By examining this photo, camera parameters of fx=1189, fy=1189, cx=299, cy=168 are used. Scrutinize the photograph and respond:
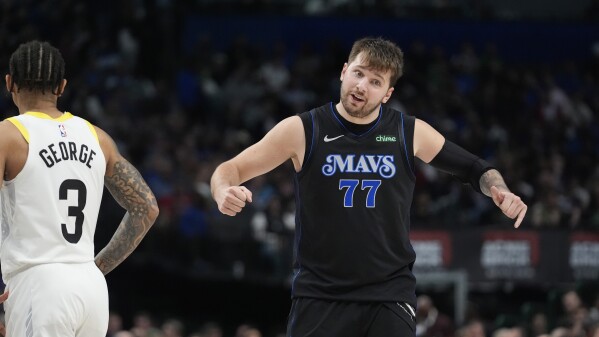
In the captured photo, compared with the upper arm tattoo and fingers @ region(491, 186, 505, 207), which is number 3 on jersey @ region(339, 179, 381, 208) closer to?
fingers @ region(491, 186, 505, 207)

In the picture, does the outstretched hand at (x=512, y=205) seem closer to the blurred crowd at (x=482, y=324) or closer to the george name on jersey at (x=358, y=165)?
the george name on jersey at (x=358, y=165)

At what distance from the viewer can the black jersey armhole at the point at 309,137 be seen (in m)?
6.67

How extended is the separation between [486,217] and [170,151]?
18.0 feet

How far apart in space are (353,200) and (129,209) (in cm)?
126

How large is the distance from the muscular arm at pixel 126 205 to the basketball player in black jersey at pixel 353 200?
407 mm

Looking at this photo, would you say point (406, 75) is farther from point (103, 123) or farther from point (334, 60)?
point (103, 123)

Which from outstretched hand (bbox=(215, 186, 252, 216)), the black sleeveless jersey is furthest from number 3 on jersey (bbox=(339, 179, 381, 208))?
outstretched hand (bbox=(215, 186, 252, 216))

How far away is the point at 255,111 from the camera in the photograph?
21.6 metres

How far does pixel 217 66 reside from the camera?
73.6 feet

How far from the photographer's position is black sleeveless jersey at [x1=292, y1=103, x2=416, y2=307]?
21.5 feet

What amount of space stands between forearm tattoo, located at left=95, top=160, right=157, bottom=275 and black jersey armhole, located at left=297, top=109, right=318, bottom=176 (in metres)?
0.88

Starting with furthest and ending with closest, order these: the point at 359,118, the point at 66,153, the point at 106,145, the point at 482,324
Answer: the point at 482,324 → the point at 359,118 → the point at 106,145 → the point at 66,153

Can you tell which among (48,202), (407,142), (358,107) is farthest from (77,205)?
(407,142)

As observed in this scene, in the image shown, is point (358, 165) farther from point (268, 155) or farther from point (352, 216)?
point (268, 155)
